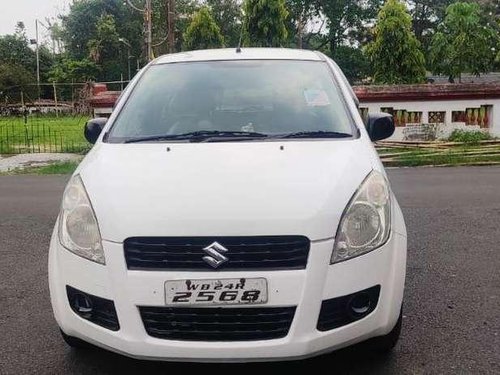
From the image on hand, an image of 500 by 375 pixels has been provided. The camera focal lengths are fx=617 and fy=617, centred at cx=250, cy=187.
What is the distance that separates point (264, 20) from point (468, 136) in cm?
905

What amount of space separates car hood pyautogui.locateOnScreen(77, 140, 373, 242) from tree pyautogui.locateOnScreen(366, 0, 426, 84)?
14606 mm

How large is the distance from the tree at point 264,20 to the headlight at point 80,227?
1758 cm

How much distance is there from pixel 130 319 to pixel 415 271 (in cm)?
265

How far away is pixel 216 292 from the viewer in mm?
2467

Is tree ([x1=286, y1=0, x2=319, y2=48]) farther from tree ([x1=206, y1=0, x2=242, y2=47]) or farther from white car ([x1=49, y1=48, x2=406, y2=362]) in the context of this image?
white car ([x1=49, y1=48, x2=406, y2=362])

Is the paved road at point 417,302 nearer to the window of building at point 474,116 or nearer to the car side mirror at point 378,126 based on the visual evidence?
the car side mirror at point 378,126

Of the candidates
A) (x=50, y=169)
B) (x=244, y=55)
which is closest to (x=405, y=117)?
(x=50, y=169)

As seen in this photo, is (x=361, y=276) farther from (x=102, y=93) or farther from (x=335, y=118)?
(x=102, y=93)

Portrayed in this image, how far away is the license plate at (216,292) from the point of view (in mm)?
2455

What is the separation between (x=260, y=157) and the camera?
2984 millimetres

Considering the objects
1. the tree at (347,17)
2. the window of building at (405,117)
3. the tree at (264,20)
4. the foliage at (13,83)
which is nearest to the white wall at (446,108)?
the window of building at (405,117)

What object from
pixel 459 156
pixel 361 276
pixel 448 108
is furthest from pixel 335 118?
pixel 448 108

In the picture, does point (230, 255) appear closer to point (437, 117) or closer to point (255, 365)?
point (255, 365)

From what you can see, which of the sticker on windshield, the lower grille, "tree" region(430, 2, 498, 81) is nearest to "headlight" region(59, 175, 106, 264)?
the lower grille
